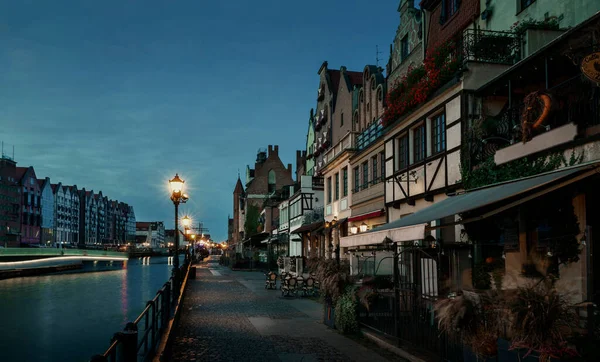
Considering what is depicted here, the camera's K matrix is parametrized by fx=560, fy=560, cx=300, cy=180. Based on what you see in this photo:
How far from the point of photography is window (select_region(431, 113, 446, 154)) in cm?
1742

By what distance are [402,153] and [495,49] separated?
6.00 meters

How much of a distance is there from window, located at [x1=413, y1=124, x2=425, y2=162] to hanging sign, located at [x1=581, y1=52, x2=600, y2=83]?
31.1ft

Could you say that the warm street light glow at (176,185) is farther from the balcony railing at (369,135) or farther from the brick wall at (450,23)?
the brick wall at (450,23)

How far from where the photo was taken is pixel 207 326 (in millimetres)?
14648

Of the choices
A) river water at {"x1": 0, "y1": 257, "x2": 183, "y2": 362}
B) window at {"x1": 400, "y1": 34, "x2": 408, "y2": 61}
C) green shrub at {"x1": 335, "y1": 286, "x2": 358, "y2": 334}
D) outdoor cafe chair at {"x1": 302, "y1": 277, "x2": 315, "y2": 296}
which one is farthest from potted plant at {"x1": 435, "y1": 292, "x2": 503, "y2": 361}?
window at {"x1": 400, "y1": 34, "x2": 408, "y2": 61}

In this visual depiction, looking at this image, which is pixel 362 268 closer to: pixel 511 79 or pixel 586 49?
pixel 511 79

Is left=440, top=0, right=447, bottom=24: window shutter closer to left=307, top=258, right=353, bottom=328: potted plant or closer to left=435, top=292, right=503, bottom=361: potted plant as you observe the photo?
left=307, top=258, right=353, bottom=328: potted plant

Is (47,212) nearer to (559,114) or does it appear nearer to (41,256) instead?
(41,256)

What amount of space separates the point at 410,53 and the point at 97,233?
167 metres

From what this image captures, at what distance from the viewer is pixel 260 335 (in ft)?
43.2

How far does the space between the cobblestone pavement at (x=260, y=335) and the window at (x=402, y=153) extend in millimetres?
6016

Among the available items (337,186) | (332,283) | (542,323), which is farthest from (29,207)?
(542,323)

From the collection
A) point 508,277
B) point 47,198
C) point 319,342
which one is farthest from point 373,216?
point 47,198

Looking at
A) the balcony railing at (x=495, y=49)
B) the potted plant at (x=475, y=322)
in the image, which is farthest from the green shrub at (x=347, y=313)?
the balcony railing at (x=495, y=49)
